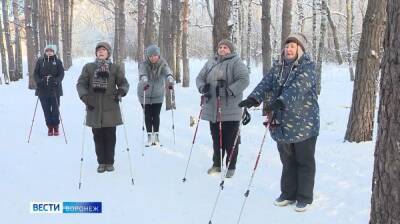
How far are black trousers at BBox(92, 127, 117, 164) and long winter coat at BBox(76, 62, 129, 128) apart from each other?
0.60ft

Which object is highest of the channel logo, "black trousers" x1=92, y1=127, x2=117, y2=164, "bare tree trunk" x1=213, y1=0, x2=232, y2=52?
"bare tree trunk" x1=213, y1=0, x2=232, y2=52

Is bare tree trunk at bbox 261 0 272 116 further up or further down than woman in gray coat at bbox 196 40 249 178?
further up

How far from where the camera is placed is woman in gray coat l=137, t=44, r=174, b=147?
8.80 m

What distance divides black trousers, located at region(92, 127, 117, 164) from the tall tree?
4.80m

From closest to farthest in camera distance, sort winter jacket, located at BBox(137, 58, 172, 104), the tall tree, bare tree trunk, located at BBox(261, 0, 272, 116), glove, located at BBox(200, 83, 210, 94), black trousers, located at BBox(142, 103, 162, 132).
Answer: the tall tree, glove, located at BBox(200, 83, 210, 94), winter jacket, located at BBox(137, 58, 172, 104), black trousers, located at BBox(142, 103, 162, 132), bare tree trunk, located at BBox(261, 0, 272, 116)

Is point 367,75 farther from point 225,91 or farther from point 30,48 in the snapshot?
point 30,48

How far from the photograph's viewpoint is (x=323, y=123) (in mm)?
11023

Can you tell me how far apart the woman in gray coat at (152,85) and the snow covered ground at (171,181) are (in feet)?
1.80

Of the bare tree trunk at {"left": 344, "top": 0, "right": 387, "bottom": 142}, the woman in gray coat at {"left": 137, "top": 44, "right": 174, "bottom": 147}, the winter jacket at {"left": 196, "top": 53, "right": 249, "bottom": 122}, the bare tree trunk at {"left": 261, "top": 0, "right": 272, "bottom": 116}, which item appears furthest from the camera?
the bare tree trunk at {"left": 261, "top": 0, "right": 272, "bottom": 116}

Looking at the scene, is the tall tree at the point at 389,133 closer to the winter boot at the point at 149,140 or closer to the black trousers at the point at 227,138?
the black trousers at the point at 227,138

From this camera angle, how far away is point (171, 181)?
22.1 feet

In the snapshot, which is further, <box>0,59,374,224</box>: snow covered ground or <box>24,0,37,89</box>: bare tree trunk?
<box>24,0,37,89</box>: bare tree trunk

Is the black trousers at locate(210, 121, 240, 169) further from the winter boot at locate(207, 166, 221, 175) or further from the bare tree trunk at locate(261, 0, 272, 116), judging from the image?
the bare tree trunk at locate(261, 0, 272, 116)

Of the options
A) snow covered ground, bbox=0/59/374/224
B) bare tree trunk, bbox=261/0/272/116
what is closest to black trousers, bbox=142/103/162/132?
snow covered ground, bbox=0/59/374/224
